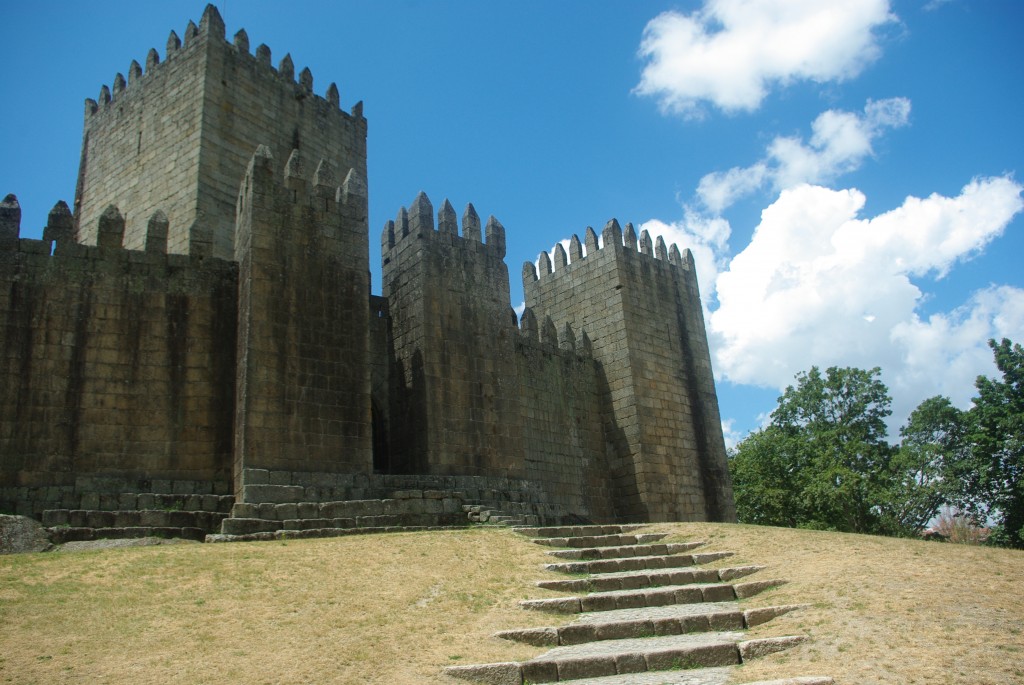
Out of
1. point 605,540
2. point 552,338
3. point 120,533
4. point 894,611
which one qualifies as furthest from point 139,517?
point 552,338

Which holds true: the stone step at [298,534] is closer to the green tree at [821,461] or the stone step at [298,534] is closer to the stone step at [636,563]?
the stone step at [636,563]

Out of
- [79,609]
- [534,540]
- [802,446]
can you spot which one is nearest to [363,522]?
[534,540]

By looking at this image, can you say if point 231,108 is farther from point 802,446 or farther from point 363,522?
point 802,446

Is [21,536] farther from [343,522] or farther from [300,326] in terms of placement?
[300,326]

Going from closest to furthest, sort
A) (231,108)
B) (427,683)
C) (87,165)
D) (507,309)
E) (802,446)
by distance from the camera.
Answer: (427,683) → (507,309) → (231,108) → (87,165) → (802,446)

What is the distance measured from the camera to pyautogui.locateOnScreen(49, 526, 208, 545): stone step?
11641mm

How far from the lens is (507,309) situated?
18.9 m

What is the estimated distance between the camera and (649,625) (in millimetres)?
8945

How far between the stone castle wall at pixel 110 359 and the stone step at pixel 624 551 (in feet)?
21.0

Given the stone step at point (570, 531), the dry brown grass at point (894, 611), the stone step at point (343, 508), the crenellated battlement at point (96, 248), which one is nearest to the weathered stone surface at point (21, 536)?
the stone step at point (343, 508)

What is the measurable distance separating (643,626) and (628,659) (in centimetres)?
104

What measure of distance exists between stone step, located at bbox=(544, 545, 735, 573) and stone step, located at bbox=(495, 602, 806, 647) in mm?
1759

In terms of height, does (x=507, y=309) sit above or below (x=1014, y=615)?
above

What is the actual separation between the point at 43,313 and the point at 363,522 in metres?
6.41
